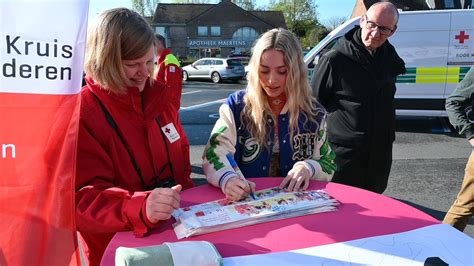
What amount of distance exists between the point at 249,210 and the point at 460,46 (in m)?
7.51

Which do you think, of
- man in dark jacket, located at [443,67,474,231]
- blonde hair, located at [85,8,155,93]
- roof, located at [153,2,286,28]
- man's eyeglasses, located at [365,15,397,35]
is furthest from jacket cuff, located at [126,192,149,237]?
roof, located at [153,2,286,28]

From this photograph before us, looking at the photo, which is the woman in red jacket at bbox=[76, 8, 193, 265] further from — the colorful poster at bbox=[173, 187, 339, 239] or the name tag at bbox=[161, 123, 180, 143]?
the colorful poster at bbox=[173, 187, 339, 239]

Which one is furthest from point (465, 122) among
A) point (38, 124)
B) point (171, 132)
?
point (38, 124)

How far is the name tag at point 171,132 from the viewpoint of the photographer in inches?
70.7

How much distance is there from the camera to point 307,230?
1510mm

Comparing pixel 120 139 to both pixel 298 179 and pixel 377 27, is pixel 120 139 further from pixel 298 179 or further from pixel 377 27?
pixel 377 27

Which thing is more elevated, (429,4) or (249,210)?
(429,4)

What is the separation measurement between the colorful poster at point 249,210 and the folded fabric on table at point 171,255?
0.21m

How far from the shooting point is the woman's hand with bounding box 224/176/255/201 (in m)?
1.74

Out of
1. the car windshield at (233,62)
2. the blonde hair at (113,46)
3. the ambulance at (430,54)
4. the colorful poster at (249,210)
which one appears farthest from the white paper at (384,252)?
the car windshield at (233,62)

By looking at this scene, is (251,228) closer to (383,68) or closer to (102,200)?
(102,200)

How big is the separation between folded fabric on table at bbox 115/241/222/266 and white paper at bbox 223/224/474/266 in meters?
0.08

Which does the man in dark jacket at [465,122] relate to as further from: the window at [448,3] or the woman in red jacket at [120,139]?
the window at [448,3]

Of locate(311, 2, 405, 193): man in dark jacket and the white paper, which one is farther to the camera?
locate(311, 2, 405, 193): man in dark jacket
